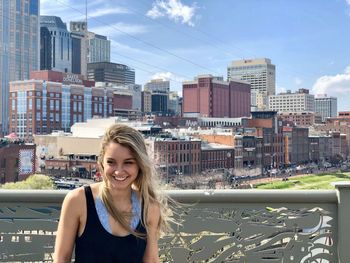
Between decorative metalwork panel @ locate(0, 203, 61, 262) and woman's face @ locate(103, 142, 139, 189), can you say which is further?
decorative metalwork panel @ locate(0, 203, 61, 262)

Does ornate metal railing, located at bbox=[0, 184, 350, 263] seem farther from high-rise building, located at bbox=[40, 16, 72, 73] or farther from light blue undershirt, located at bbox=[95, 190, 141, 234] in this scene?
high-rise building, located at bbox=[40, 16, 72, 73]

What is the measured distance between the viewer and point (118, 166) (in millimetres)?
1200

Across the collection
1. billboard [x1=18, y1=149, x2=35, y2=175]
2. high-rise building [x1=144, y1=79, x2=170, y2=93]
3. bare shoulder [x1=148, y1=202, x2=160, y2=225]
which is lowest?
billboard [x1=18, y1=149, x2=35, y2=175]

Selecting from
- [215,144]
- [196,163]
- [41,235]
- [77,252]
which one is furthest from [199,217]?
[215,144]

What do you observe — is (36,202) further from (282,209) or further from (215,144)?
(215,144)

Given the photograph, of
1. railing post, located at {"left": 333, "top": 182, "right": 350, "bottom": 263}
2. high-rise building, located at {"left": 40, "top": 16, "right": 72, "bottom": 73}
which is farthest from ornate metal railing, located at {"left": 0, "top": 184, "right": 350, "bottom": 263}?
high-rise building, located at {"left": 40, "top": 16, "right": 72, "bottom": 73}

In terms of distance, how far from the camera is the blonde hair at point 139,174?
1.18 meters

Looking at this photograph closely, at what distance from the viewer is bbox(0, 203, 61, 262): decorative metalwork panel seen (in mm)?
1866

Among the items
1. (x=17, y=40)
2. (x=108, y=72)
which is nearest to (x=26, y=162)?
(x=17, y=40)

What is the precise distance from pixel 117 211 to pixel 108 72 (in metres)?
88.7

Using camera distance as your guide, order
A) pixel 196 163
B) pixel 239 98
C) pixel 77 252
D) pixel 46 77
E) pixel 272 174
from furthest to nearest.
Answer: pixel 239 98
pixel 46 77
pixel 272 174
pixel 196 163
pixel 77 252

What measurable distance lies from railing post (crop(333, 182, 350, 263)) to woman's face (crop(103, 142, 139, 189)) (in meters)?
1.02

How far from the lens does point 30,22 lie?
211ft

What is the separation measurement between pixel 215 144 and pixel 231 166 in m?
2.22
